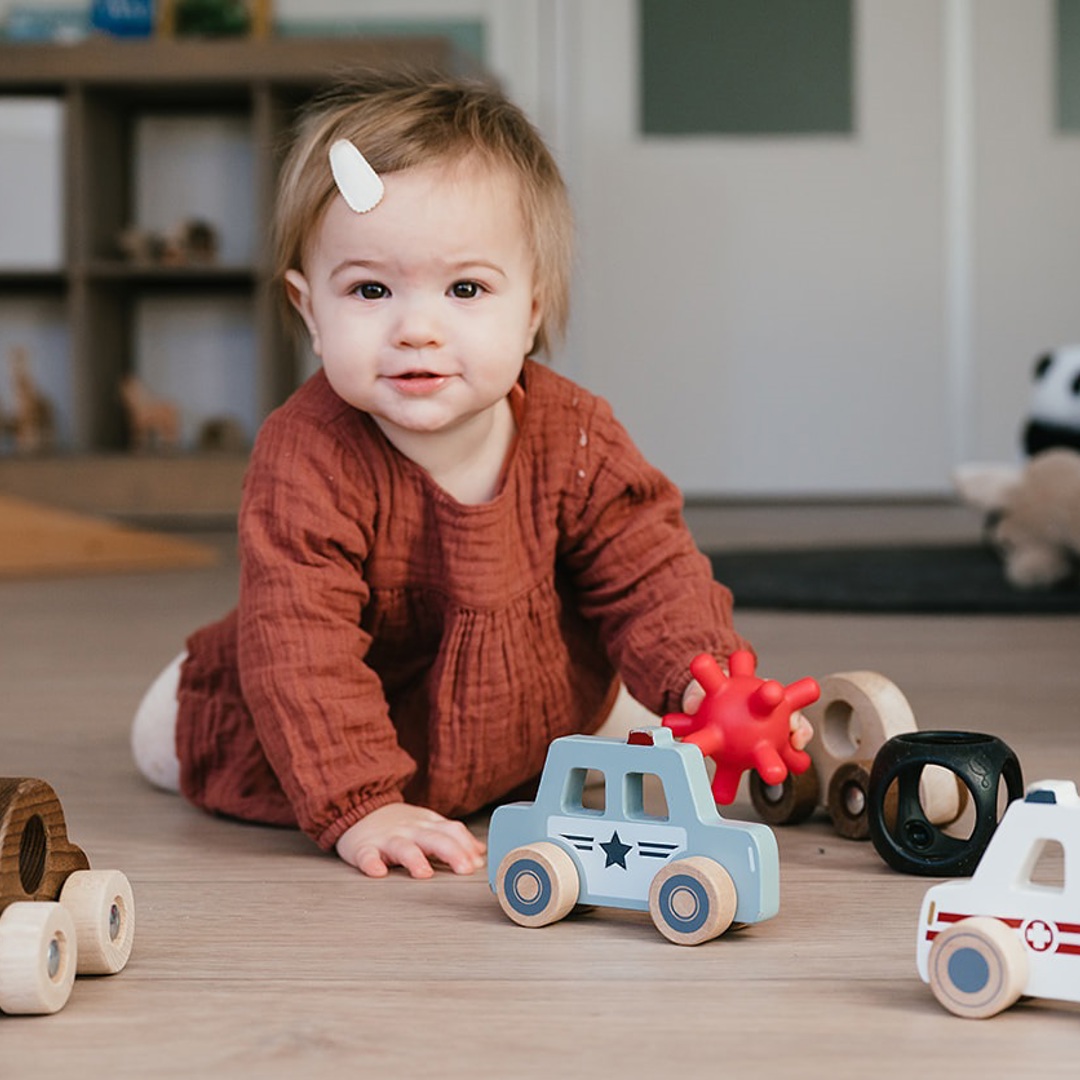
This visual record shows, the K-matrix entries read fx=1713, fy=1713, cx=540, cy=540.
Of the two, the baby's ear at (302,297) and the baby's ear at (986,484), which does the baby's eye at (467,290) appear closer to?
the baby's ear at (302,297)

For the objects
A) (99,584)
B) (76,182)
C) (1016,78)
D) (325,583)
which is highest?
(1016,78)

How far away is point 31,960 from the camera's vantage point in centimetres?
61

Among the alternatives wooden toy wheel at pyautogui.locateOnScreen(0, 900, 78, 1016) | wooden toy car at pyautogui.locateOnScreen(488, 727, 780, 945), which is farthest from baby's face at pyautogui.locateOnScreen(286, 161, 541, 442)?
wooden toy wheel at pyautogui.locateOnScreen(0, 900, 78, 1016)

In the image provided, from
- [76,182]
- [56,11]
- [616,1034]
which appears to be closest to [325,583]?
[616,1034]

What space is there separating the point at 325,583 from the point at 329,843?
0.45 feet

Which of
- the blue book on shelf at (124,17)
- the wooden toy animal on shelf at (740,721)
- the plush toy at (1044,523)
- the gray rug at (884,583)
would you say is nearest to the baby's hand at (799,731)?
the wooden toy animal on shelf at (740,721)

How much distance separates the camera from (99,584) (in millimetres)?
2357

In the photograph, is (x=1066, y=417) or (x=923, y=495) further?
(x=923, y=495)

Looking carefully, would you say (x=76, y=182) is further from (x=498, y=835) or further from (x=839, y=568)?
(x=498, y=835)

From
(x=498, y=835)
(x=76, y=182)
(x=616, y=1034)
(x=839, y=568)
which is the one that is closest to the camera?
(x=616, y=1034)

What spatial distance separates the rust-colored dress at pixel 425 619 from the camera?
35.5 inches

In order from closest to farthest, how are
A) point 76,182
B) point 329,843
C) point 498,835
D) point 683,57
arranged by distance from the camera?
point 498,835 → point 329,843 → point 76,182 → point 683,57

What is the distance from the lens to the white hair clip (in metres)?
0.86

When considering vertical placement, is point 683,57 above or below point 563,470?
above
